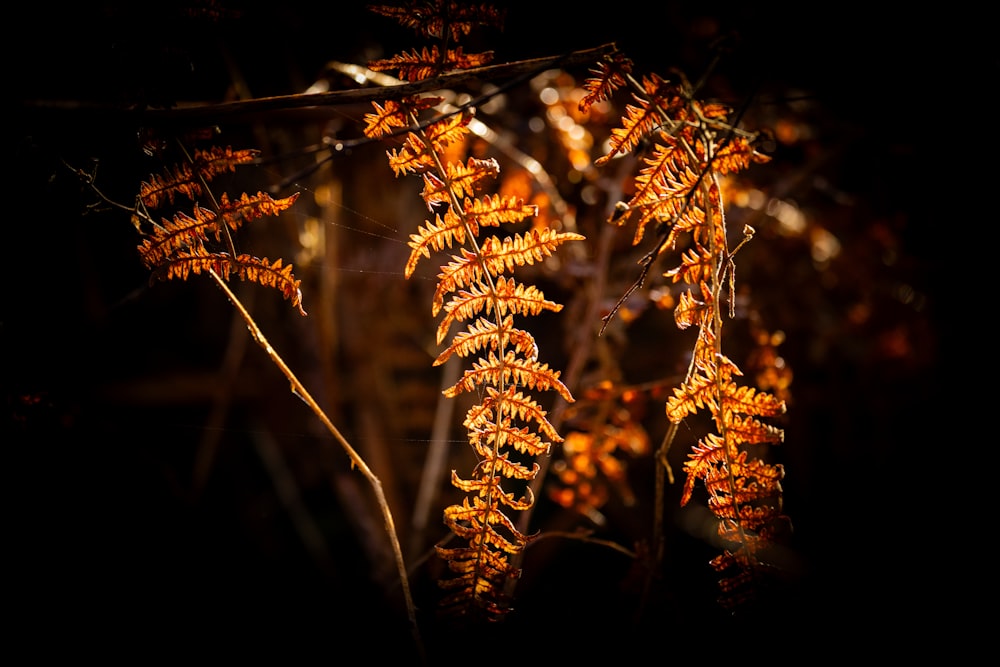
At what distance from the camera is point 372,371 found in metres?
2.93

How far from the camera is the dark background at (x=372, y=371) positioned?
1.74 m

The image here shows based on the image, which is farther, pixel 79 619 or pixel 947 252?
pixel 947 252

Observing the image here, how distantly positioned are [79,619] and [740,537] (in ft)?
8.47

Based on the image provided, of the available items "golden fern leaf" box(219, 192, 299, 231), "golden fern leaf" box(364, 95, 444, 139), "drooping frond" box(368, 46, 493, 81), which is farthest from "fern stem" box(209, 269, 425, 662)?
"drooping frond" box(368, 46, 493, 81)

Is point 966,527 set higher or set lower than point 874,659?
higher

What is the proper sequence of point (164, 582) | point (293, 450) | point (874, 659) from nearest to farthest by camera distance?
point (874, 659)
point (164, 582)
point (293, 450)

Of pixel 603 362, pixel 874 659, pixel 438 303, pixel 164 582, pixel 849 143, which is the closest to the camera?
pixel 438 303

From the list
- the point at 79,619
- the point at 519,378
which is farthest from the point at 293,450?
the point at 519,378

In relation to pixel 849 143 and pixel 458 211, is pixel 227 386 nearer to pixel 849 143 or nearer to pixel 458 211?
pixel 458 211

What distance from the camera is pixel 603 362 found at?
74.1 inches

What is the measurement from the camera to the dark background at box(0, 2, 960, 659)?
5.72ft

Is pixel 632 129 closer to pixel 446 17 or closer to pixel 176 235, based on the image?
pixel 446 17

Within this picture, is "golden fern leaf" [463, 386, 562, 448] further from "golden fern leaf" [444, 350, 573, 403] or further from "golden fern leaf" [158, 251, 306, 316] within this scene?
"golden fern leaf" [158, 251, 306, 316]

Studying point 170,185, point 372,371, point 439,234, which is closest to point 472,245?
point 439,234
